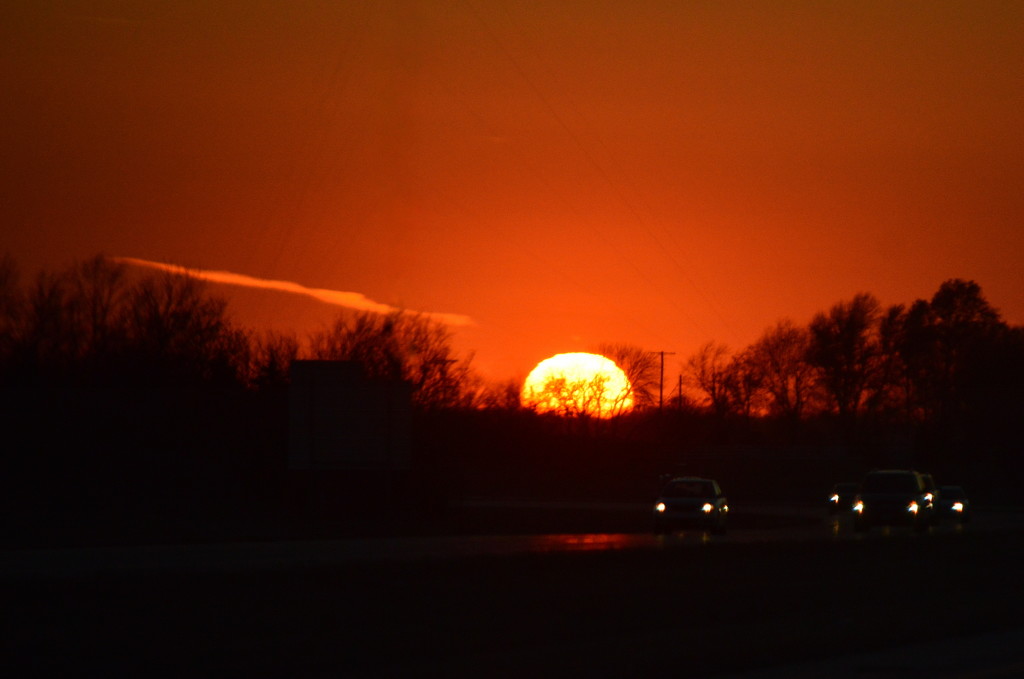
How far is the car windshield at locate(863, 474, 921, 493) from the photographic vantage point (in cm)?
4169

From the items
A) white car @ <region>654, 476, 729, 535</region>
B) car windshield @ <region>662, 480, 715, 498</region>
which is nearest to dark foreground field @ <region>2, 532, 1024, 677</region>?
white car @ <region>654, 476, 729, 535</region>

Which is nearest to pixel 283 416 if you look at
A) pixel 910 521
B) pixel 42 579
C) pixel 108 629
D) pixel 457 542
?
pixel 457 542

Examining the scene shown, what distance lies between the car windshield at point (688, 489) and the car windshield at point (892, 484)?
5.38 m

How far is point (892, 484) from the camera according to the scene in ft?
138

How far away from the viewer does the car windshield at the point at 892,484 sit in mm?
41688

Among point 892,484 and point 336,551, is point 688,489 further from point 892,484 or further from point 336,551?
point 336,551

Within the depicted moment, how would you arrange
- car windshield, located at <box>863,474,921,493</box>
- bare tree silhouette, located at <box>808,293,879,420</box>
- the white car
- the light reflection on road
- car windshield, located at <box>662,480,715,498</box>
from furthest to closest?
bare tree silhouette, located at <box>808,293,879,420</box>
car windshield, located at <box>863,474,921,493</box>
car windshield, located at <box>662,480,715,498</box>
the white car
the light reflection on road

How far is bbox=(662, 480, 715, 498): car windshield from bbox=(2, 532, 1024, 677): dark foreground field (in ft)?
45.7

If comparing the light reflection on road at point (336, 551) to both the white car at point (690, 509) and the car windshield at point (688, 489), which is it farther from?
the car windshield at point (688, 489)

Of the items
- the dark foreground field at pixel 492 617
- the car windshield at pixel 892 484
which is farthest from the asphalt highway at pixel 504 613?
the car windshield at pixel 892 484

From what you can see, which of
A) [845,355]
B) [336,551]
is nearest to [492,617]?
[336,551]

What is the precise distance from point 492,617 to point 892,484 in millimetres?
27348

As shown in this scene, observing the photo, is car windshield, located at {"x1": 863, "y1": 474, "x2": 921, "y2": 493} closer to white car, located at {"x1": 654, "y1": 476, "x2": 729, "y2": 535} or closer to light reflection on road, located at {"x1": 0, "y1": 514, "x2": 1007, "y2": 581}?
light reflection on road, located at {"x1": 0, "y1": 514, "x2": 1007, "y2": 581}

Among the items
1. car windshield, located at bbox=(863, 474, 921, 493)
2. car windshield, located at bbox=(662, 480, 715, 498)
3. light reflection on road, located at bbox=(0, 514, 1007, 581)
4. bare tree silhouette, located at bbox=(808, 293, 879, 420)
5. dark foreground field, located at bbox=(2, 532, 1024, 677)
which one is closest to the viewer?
dark foreground field, located at bbox=(2, 532, 1024, 677)
